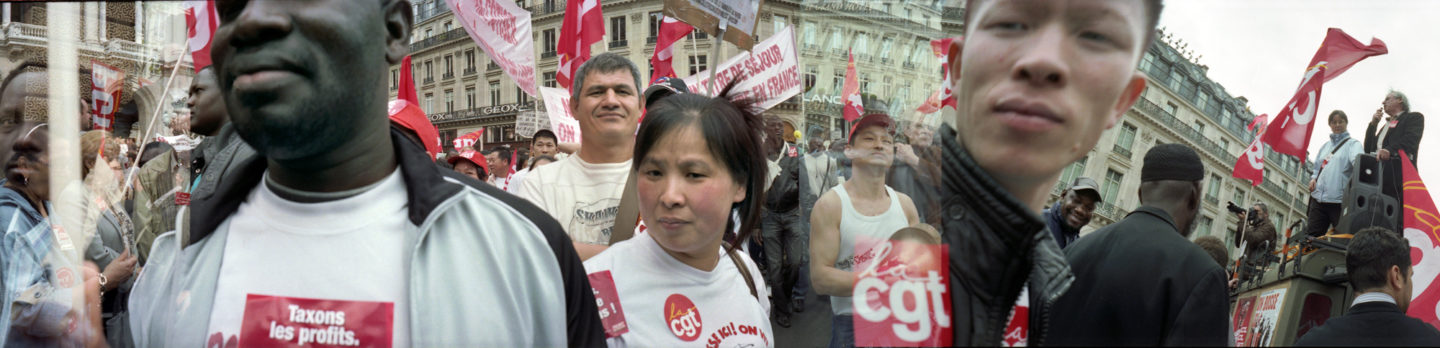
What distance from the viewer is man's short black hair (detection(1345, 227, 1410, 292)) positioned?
2.09 meters

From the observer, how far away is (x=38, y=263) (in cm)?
226

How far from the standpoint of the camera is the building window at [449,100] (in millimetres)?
12914

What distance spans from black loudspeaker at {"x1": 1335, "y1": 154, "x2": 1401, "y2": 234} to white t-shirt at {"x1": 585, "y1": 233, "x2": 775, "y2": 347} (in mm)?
1457

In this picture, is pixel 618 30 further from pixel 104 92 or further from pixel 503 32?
pixel 104 92

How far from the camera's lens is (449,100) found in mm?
14508

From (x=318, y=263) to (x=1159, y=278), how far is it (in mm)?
1496

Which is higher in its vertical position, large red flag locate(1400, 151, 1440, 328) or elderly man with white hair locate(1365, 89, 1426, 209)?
elderly man with white hair locate(1365, 89, 1426, 209)

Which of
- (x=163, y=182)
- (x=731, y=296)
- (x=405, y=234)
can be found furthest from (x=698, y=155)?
(x=163, y=182)

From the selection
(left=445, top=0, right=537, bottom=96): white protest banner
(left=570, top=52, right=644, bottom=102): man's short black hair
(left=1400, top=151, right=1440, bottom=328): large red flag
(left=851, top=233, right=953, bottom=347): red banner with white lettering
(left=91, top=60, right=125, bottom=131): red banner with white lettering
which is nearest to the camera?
(left=851, top=233, right=953, bottom=347): red banner with white lettering

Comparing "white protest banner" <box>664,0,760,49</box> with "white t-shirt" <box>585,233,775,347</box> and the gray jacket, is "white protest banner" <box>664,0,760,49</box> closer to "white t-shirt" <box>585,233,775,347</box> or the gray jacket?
"white t-shirt" <box>585,233,775,347</box>

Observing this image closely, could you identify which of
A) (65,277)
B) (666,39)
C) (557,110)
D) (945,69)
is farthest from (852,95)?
(666,39)

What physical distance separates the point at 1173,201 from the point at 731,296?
1.32m

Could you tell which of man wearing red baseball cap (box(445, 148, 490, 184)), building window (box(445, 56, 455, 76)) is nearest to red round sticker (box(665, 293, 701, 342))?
man wearing red baseball cap (box(445, 148, 490, 184))

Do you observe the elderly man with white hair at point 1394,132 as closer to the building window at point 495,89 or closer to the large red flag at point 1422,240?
the large red flag at point 1422,240
